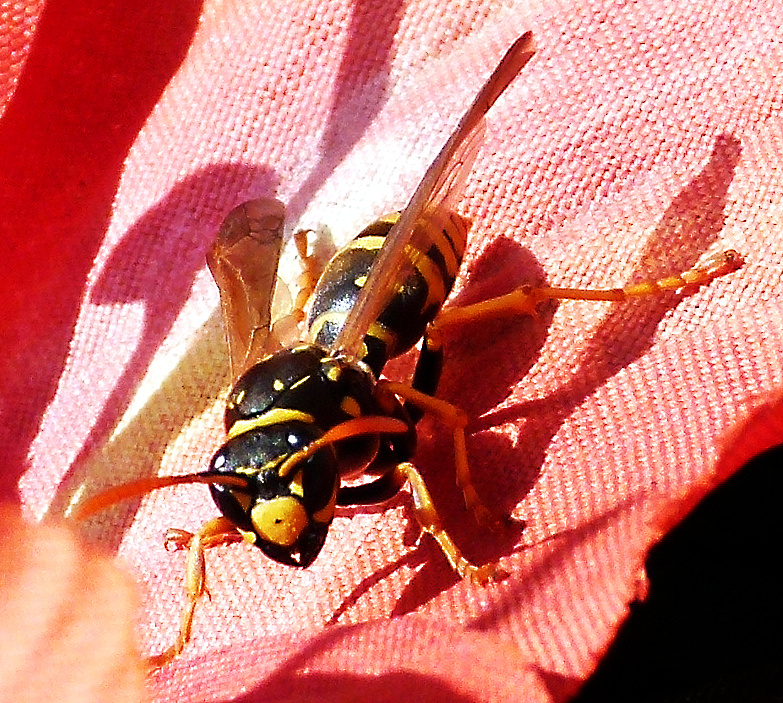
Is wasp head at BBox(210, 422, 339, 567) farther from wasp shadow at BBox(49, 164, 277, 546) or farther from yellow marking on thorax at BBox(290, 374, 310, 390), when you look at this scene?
wasp shadow at BBox(49, 164, 277, 546)

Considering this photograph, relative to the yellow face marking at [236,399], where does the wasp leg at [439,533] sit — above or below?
below

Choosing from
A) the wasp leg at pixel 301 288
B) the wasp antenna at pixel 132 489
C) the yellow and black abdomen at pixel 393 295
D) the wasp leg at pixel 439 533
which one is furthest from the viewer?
the wasp leg at pixel 301 288

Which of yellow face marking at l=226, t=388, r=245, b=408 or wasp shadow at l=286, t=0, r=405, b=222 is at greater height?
wasp shadow at l=286, t=0, r=405, b=222

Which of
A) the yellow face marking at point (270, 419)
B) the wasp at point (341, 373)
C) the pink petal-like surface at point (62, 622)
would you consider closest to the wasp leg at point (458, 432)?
the wasp at point (341, 373)

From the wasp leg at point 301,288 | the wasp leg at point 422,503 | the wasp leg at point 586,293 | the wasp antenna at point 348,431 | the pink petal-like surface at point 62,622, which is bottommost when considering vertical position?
the pink petal-like surface at point 62,622

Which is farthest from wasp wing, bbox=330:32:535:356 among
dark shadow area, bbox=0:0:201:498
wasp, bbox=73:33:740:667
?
dark shadow area, bbox=0:0:201:498

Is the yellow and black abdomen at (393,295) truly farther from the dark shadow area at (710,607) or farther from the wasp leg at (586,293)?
the dark shadow area at (710,607)
